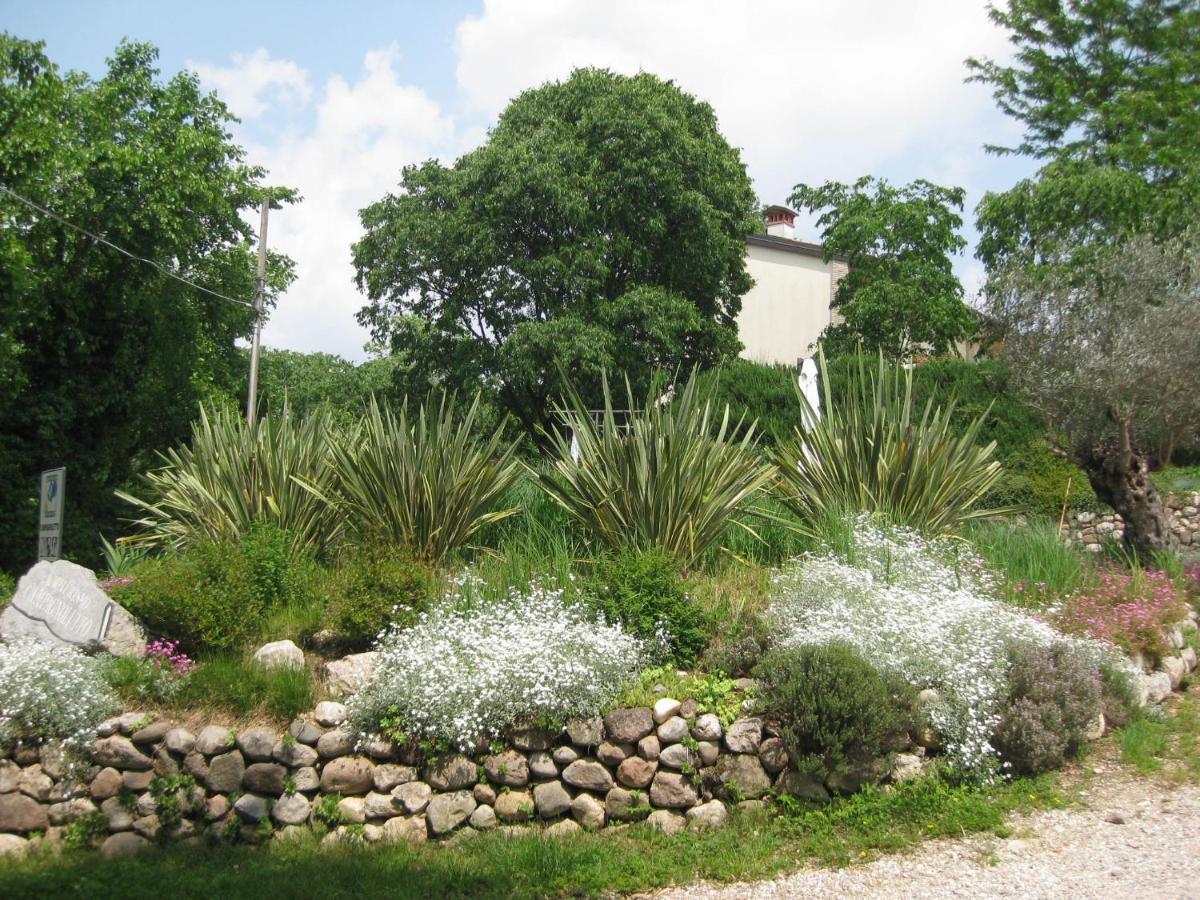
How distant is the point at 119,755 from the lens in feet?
21.2

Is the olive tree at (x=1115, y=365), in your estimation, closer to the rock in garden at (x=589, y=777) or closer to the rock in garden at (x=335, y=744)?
the rock in garden at (x=589, y=777)

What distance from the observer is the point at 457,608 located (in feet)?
23.5

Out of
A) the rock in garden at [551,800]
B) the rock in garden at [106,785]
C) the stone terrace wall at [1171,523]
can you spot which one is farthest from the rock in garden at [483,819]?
the stone terrace wall at [1171,523]

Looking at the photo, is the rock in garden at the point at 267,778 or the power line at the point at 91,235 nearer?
the rock in garden at the point at 267,778

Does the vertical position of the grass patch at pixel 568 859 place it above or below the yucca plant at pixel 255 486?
below

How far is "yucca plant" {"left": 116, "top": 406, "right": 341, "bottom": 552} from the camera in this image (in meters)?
9.15

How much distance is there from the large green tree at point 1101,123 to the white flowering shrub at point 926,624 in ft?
30.9

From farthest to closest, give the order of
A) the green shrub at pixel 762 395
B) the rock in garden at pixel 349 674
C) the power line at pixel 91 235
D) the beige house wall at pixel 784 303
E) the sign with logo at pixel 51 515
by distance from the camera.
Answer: the beige house wall at pixel 784 303 → the green shrub at pixel 762 395 → the power line at pixel 91 235 → the sign with logo at pixel 51 515 → the rock in garden at pixel 349 674

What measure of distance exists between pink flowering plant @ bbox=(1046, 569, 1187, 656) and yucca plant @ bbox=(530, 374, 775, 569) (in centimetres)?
246

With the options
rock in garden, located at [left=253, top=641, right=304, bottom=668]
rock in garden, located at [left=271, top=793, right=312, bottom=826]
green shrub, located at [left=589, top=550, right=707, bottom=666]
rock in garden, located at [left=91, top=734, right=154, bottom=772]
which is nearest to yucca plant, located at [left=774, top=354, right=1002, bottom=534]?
green shrub, located at [left=589, top=550, right=707, bottom=666]

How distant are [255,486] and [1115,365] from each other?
8.18 metres

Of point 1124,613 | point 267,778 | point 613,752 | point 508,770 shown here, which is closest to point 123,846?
point 267,778

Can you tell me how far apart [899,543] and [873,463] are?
2.93 feet

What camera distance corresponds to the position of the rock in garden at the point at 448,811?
19.3 feet
